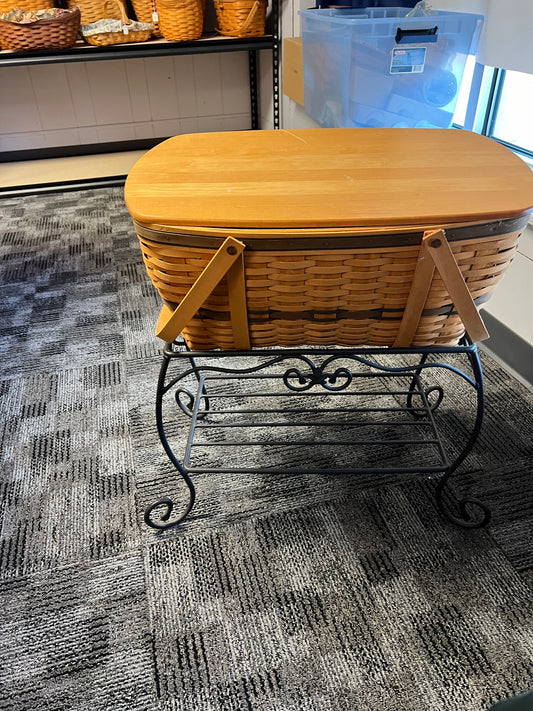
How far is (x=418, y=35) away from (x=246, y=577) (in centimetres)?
147

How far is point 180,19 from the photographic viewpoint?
2.58 m

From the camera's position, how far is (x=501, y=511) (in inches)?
49.4

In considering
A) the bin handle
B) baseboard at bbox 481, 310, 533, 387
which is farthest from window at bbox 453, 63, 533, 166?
baseboard at bbox 481, 310, 533, 387

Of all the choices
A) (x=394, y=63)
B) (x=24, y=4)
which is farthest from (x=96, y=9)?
(x=394, y=63)

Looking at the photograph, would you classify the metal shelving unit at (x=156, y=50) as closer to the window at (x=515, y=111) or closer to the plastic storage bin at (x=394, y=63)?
the plastic storage bin at (x=394, y=63)

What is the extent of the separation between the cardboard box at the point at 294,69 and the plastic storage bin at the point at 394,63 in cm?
33

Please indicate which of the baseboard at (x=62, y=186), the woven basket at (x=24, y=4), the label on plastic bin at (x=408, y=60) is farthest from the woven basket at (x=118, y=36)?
the label on plastic bin at (x=408, y=60)

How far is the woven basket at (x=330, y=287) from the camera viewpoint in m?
0.80

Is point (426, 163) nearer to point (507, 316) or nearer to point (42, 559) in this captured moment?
point (507, 316)

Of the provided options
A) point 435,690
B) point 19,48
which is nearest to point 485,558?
point 435,690

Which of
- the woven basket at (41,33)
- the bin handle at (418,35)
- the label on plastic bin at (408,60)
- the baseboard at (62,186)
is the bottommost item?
the baseboard at (62,186)

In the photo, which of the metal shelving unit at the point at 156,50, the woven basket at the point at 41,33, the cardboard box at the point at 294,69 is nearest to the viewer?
→ the cardboard box at the point at 294,69

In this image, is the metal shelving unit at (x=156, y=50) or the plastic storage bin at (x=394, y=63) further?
the metal shelving unit at (x=156, y=50)

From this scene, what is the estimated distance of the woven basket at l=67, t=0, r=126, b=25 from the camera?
263cm
